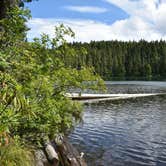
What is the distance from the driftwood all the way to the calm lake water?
2942 mm

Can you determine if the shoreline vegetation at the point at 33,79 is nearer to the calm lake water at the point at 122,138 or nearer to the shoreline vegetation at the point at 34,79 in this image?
the shoreline vegetation at the point at 34,79

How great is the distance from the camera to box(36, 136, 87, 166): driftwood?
435 inches

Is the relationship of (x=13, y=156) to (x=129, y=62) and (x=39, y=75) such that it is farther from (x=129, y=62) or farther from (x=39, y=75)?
(x=129, y=62)

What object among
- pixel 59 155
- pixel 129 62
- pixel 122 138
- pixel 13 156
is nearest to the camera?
pixel 13 156

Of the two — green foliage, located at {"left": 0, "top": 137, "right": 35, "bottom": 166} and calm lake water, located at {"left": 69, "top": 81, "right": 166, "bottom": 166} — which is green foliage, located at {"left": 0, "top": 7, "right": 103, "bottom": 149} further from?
calm lake water, located at {"left": 69, "top": 81, "right": 166, "bottom": 166}

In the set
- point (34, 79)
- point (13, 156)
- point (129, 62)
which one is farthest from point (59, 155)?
point (129, 62)

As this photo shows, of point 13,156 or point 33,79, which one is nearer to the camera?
point 13,156

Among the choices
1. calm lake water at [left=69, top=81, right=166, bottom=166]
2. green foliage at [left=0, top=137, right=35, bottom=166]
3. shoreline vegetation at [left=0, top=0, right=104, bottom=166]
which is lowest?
calm lake water at [left=69, top=81, right=166, bottom=166]

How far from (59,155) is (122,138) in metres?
9.56

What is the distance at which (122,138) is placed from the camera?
69.1ft

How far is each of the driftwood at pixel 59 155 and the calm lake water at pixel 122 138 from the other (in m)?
2.94

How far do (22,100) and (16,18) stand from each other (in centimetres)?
523

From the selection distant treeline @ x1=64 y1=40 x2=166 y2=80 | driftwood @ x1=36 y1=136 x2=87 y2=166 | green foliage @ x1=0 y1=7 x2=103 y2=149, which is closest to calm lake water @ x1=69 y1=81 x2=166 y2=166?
driftwood @ x1=36 y1=136 x2=87 y2=166

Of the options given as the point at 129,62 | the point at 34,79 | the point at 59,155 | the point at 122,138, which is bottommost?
the point at 122,138
